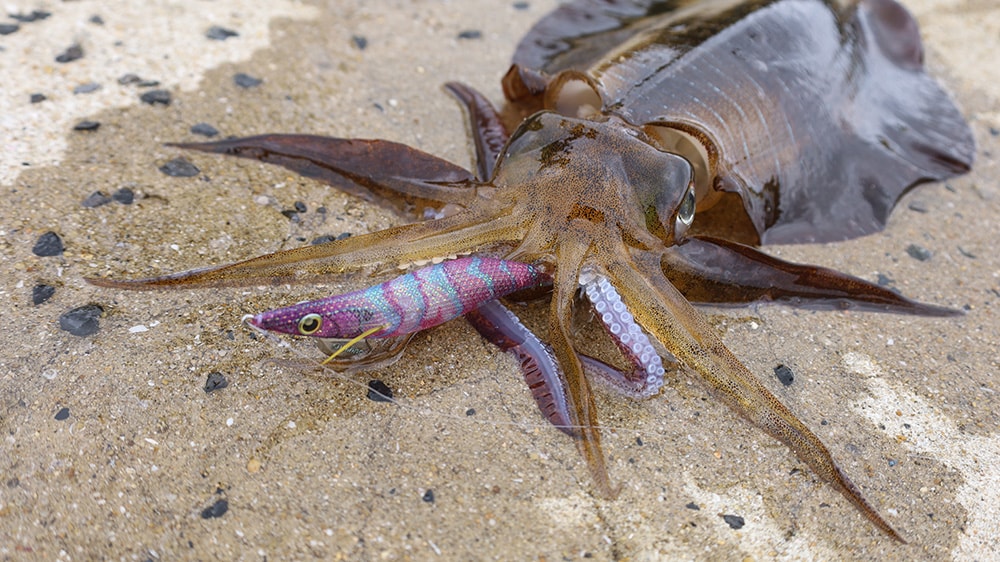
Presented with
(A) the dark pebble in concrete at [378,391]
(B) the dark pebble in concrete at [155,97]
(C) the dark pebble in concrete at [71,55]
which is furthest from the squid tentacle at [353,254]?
(C) the dark pebble in concrete at [71,55]

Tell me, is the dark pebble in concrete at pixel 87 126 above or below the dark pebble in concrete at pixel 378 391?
above

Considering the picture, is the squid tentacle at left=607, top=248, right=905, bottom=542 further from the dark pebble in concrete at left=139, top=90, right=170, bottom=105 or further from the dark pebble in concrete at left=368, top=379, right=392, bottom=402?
the dark pebble in concrete at left=139, top=90, right=170, bottom=105

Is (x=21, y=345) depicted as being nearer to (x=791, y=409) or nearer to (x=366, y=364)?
(x=366, y=364)

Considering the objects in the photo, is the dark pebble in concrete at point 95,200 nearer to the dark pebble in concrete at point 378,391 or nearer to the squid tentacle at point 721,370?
the dark pebble in concrete at point 378,391

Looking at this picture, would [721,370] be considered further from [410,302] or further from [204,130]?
[204,130]

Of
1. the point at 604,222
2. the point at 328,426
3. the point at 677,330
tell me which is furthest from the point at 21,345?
the point at 677,330

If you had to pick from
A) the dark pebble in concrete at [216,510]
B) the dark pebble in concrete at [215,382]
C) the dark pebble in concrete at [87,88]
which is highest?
the dark pebble in concrete at [87,88]

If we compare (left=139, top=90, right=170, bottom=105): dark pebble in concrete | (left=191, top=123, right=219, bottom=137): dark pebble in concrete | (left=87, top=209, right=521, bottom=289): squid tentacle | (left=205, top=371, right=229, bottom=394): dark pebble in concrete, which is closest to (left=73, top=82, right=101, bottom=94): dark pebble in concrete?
(left=139, top=90, right=170, bottom=105): dark pebble in concrete
